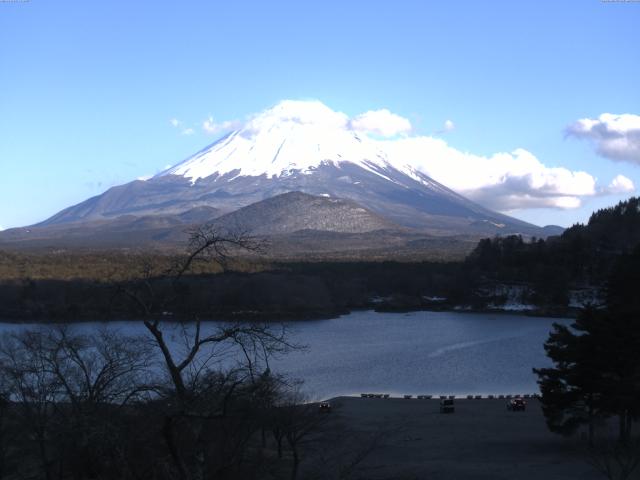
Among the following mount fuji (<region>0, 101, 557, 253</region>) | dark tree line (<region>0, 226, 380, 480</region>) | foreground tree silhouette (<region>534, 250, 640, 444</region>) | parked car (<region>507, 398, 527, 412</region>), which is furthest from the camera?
mount fuji (<region>0, 101, 557, 253</region>)

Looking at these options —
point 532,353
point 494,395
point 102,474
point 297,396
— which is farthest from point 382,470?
point 532,353

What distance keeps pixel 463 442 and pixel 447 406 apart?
2942mm

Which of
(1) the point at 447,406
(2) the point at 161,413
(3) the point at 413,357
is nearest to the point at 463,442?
(1) the point at 447,406

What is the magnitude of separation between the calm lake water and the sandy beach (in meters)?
2.24

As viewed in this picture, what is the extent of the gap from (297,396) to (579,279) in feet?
128

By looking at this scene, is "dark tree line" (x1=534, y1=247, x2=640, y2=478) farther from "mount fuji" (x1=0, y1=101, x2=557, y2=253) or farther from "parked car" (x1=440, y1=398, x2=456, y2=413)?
"mount fuji" (x1=0, y1=101, x2=557, y2=253)

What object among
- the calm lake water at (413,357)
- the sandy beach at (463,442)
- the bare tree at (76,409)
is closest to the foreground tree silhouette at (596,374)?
the sandy beach at (463,442)

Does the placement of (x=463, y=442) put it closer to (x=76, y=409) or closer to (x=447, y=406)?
(x=447, y=406)

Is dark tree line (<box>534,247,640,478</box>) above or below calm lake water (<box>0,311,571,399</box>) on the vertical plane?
above

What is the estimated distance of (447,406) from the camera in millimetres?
17922

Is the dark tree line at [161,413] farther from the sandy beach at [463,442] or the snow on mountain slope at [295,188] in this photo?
the snow on mountain slope at [295,188]

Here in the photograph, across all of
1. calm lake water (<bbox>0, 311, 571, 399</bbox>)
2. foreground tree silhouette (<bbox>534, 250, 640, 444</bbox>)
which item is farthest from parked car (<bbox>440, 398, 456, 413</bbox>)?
foreground tree silhouette (<bbox>534, 250, 640, 444</bbox>)

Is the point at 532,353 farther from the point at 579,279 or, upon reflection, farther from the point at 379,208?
the point at 379,208

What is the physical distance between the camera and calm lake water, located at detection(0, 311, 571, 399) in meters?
22.0
